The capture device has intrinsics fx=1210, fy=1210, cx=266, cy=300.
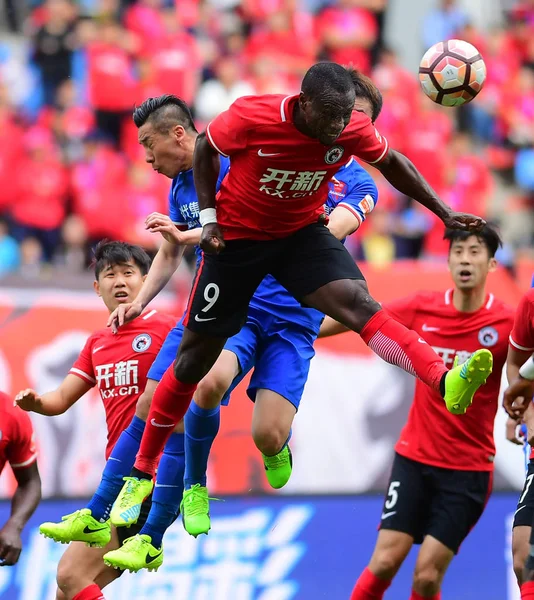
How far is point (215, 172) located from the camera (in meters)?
6.47

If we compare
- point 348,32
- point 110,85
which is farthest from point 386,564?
point 348,32

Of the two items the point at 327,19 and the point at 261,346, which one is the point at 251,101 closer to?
the point at 261,346

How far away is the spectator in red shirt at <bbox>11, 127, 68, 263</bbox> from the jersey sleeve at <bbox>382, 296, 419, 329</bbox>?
5.59 metres

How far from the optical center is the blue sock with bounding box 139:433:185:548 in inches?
290

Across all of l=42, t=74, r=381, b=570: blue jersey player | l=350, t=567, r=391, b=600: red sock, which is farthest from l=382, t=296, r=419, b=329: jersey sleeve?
l=350, t=567, r=391, b=600: red sock

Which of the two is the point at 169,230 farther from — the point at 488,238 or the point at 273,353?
the point at 488,238

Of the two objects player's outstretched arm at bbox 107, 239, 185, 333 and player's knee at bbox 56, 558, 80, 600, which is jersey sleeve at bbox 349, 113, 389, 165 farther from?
player's knee at bbox 56, 558, 80, 600

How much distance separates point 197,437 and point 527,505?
77.6 inches

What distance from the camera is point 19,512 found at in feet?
25.3

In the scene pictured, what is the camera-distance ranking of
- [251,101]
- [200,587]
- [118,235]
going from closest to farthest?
[251,101] → [200,587] → [118,235]

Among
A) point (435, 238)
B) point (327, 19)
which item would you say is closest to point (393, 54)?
point (327, 19)

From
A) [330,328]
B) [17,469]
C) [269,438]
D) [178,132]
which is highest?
[178,132]

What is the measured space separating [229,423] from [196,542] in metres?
1.05

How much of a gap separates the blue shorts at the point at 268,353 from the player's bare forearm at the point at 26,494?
3.72 feet
